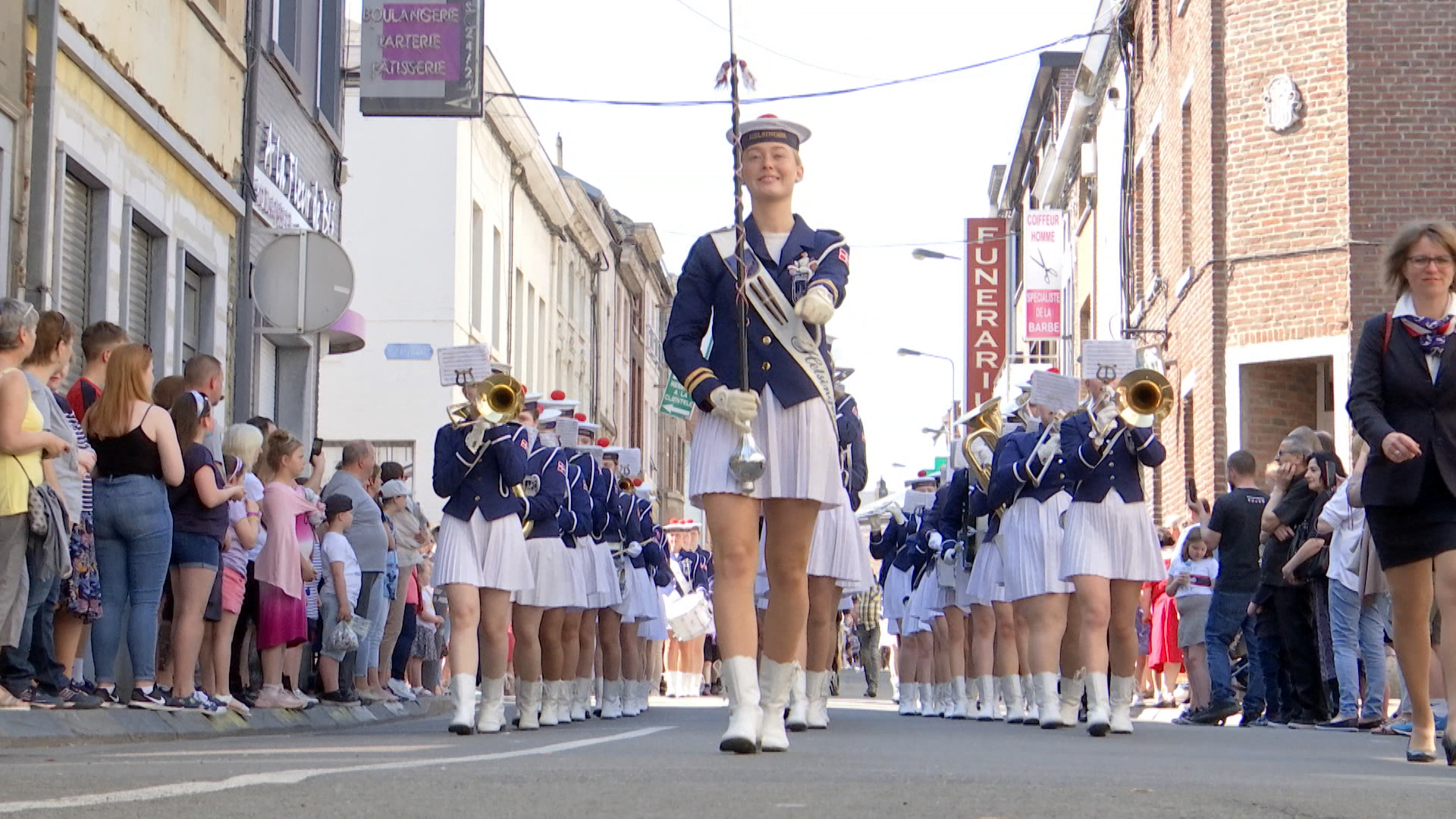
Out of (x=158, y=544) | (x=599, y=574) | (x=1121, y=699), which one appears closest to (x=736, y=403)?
(x=158, y=544)

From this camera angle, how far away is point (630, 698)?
1816cm

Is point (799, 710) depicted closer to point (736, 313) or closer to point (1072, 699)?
point (1072, 699)

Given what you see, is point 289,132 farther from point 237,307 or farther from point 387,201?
point 387,201

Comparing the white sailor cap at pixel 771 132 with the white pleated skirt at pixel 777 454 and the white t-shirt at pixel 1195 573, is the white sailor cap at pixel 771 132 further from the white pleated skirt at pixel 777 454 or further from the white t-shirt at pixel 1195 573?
the white t-shirt at pixel 1195 573

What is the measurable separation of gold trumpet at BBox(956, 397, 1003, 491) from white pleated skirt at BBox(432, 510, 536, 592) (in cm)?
460

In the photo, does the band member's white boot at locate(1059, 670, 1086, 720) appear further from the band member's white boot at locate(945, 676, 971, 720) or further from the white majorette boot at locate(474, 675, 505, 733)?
the white majorette boot at locate(474, 675, 505, 733)

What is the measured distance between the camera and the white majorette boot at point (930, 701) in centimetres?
1972

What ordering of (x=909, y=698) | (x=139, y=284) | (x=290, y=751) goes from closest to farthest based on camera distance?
(x=290, y=751) → (x=139, y=284) → (x=909, y=698)

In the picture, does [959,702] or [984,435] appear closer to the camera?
[984,435]

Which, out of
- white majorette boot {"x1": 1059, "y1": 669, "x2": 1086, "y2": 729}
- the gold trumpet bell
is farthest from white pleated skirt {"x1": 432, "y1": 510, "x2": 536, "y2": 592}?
white majorette boot {"x1": 1059, "y1": 669, "x2": 1086, "y2": 729}

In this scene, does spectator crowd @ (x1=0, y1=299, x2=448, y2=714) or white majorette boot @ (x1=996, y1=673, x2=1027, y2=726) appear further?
white majorette boot @ (x1=996, y1=673, x2=1027, y2=726)

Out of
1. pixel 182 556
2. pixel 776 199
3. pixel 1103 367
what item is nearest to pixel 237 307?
pixel 182 556

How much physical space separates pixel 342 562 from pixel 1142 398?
19.3ft

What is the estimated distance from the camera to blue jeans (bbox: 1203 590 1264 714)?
17516 millimetres
